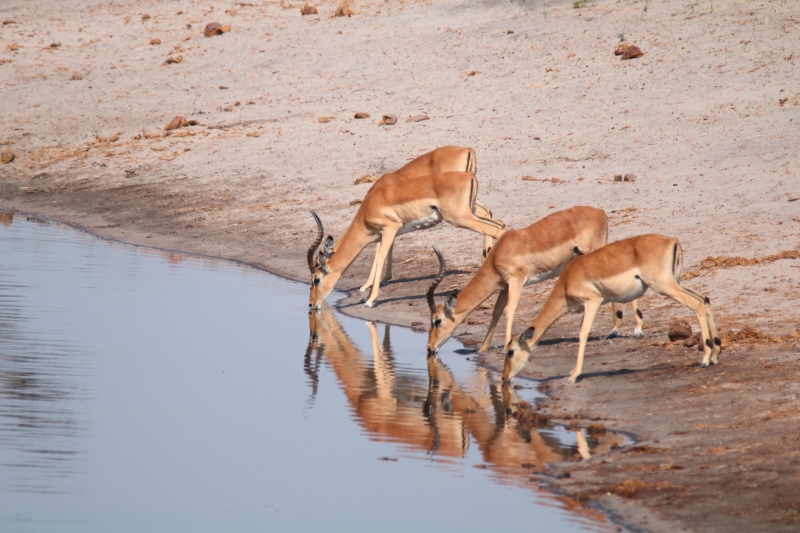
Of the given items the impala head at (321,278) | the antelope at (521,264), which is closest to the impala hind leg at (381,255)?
the impala head at (321,278)

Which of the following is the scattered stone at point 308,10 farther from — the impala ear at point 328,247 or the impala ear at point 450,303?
the impala ear at point 450,303

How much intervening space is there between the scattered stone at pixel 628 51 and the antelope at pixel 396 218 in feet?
31.9

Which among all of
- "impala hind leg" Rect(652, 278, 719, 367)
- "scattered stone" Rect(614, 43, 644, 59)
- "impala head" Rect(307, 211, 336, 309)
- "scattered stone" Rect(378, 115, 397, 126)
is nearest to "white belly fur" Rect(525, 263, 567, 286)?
"impala hind leg" Rect(652, 278, 719, 367)

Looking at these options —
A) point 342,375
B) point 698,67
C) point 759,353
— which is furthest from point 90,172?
point 759,353

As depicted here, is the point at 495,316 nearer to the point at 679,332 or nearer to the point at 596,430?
the point at 679,332

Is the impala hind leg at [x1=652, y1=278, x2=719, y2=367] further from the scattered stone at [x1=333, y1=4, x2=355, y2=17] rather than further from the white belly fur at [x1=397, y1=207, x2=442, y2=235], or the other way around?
the scattered stone at [x1=333, y1=4, x2=355, y2=17]

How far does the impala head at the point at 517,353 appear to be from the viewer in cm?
976

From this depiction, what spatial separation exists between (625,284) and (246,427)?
3.61 meters

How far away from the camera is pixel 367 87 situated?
79.4 ft

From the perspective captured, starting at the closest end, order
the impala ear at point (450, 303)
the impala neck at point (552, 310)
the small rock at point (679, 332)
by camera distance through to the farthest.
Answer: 1. the impala neck at point (552, 310)
2. the small rock at point (679, 332)
3. the impala ear at point (450, 303)

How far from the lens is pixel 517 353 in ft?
32.1

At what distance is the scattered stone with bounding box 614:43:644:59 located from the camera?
22.2 meters

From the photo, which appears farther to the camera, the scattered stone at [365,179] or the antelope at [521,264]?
the scattered stone at [365,179]

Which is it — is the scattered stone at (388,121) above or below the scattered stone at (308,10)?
below
